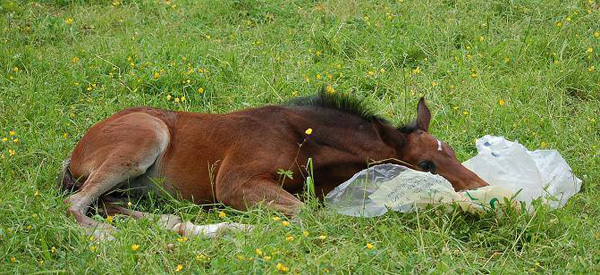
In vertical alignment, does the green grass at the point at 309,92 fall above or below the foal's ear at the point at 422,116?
below

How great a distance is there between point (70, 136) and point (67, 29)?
246 centimetres

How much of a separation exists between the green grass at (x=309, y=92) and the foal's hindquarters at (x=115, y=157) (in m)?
0.19

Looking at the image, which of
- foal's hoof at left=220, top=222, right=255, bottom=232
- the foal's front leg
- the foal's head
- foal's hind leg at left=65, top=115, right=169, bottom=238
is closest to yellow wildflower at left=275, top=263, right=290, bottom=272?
foal's hoof at left=220, top=222, right=255, bottom=232

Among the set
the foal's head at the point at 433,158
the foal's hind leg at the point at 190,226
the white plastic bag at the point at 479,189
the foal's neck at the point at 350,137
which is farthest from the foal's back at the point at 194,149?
the foal's head at the point at 433,158

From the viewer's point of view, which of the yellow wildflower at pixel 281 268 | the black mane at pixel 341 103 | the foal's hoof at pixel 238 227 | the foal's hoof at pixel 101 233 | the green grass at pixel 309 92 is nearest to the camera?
the yellow wildflower at pixel 281 268

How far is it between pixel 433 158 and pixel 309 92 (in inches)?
92.7

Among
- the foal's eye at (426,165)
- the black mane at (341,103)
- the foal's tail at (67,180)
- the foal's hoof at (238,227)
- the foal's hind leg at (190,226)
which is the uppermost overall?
the black mane at (341,103)

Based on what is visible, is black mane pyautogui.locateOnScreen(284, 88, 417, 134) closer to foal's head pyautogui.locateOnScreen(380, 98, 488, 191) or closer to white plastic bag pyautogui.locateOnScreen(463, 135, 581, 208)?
foal's head pyautogui.locateOnScreen(380, 98, 488, 191)

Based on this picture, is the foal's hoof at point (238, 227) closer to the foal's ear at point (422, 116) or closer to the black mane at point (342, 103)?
the black mane at point (342, 103)

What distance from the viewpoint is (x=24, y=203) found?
5938 millimetres

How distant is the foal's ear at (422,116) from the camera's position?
6.59 meters

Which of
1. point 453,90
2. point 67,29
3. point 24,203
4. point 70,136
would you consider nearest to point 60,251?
point 24,203

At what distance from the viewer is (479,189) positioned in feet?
19.1

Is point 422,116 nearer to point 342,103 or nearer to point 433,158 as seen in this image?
point 433,158
